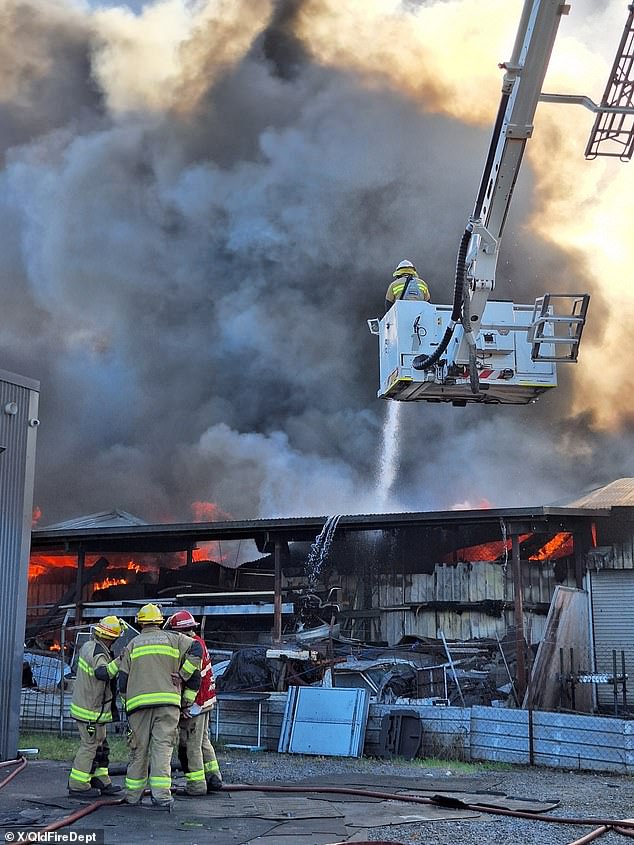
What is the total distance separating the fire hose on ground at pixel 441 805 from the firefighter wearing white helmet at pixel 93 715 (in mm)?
629

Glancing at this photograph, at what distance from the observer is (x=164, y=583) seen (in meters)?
22.3

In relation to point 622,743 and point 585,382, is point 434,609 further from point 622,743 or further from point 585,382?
point 585,382

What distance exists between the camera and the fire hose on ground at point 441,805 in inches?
278

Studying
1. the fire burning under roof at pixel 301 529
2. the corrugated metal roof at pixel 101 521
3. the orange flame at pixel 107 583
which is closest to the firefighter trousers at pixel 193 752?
the fire burning under roof at pixel 301 529

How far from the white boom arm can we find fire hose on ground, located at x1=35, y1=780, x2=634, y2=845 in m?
4.99

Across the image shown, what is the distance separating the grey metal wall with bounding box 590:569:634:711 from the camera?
1822 centimetres

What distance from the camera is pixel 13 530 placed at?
12.6 meters

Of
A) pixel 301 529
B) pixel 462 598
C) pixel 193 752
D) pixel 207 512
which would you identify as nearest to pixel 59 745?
pixel 193 752

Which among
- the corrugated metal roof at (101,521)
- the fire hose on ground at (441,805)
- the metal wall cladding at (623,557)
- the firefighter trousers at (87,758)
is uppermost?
the corrugated metal roof at (101,521)

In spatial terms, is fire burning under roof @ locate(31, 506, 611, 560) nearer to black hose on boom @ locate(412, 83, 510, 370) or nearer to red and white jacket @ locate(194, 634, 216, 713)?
black hose on boom @ locate(412, 83, 510, 370)

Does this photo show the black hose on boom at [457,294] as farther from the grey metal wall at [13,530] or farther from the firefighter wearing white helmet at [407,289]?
the grey metal wall at [13,530]

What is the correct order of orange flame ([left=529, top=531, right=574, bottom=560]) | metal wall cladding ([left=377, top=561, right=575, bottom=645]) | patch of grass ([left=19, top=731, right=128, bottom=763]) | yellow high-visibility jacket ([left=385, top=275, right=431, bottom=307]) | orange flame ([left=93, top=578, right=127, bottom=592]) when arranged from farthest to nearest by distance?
orange flame ([left=93, top=578, right=127, bottom=592]), orange flame ([left=529, top=531, right=574, bottom=560]), metal wall cladding ([left=377, top=561, right=575, bottom=645]), patch of grass ([left=19, top=731, right=128, bottom=763]), yellow high-visibility jacket ([left=385, top=275, right=431, bottom=307])

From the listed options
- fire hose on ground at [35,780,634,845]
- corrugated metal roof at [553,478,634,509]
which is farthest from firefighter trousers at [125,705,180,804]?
corrugated metal roof at [553,478,634,509]

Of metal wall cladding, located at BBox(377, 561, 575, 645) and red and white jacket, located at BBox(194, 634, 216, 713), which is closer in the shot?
red and white jacket, located at BBox(194, 634, 216, 713)
